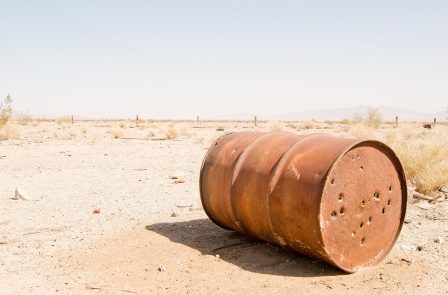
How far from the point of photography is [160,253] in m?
4.70

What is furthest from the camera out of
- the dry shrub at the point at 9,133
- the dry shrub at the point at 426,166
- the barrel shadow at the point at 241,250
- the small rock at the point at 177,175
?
the dry shrub at the point at 9,133

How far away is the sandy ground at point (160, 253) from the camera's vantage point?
155 inches

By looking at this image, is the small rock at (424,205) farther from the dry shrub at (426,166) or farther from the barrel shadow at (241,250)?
the barrel shadow at (241,250)

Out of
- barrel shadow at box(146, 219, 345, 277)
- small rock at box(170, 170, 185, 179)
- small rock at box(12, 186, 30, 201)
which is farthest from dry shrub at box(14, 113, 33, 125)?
barrel shadow at box(146, 219, 345, 277)

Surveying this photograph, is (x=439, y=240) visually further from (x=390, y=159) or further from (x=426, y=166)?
(x=426, y=166)

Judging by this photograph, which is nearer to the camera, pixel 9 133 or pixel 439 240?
pixel 439 240

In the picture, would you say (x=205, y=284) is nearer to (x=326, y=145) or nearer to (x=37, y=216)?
(x=326, y=145)

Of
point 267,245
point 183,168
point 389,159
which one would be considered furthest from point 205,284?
point 183,168

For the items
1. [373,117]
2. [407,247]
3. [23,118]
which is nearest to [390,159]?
[407,247]

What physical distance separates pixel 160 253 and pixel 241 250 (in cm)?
78

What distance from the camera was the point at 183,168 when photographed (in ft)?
36.3

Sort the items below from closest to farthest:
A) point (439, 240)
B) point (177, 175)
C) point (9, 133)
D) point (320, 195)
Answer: point (320, 195)
point (439, 240)
point (177, 175)
point (9, 133)

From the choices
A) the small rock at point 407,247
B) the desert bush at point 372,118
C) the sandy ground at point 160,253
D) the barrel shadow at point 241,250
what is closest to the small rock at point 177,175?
the sandy ground at point 160,253

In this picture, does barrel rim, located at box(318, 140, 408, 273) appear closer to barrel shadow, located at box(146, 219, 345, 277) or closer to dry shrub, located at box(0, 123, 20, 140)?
barrel shadow, located at box(146, 219, 345, 277)
